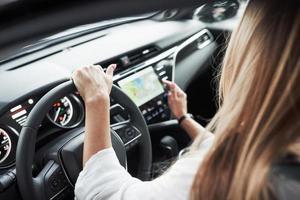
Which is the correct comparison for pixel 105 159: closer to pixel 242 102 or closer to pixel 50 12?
pixel 242 102

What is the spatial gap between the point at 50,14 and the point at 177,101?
135 cm

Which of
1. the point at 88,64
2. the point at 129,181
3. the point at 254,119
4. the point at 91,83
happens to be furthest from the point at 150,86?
the point at 254,119

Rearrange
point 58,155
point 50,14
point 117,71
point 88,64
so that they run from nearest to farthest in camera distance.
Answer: point 50,14, point 58,155, point 88,64, point 117,71

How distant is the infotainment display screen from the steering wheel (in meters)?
0.38

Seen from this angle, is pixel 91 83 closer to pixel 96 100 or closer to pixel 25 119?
pixel 96 100

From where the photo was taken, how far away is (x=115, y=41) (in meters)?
2.27

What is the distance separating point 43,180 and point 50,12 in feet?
2.74

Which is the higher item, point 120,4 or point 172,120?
point 120,4

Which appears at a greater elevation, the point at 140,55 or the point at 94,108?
the point at 94,108

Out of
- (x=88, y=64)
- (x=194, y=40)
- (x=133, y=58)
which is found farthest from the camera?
(x=194, y=40)

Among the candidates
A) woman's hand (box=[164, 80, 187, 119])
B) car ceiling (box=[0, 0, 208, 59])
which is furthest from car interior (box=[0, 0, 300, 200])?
woman's hand (box=[164, 80, 187, 119])

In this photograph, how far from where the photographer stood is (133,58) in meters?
2.19

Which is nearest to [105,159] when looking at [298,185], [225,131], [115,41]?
[225,131]

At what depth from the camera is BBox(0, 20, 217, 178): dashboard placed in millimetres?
1525
